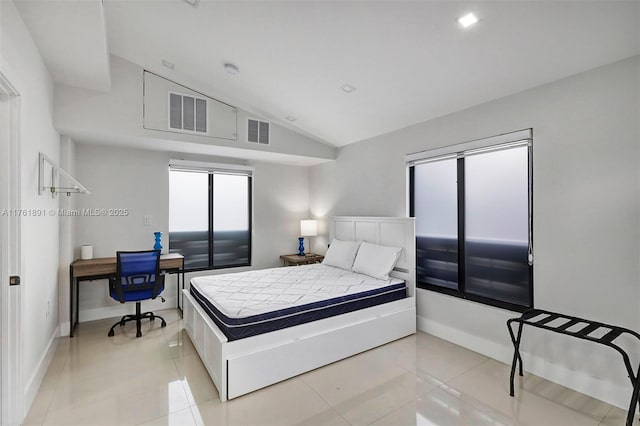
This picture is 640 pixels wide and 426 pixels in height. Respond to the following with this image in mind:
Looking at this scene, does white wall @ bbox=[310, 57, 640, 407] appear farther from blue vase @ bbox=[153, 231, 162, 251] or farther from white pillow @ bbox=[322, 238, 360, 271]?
blue vase @ bbox=[153, 231, 162, 251]

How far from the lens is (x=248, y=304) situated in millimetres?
2590

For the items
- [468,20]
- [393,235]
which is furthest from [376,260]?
[468,20]

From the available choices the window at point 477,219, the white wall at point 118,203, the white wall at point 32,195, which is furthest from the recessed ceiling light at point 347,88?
the white wall at point 32,195

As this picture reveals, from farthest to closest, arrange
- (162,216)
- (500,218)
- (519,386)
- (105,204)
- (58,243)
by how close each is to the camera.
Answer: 1. (162,216)
2. (105,204)
3. (58,243)
4. (500,218)
5. (519,386)

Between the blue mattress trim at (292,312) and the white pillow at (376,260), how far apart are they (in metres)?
0.24

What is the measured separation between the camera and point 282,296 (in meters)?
2.84

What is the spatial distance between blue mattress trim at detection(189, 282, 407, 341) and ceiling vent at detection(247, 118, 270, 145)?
212 centimetres

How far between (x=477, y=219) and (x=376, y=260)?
1203 mm

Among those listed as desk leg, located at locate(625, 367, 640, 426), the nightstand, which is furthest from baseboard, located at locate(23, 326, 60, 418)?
desk leg, located at locate(625, 367, 640, 426)

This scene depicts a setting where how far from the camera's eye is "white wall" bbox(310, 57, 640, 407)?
7.14 feet

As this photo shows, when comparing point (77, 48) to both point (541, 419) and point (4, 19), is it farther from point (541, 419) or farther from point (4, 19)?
point (541, 419)

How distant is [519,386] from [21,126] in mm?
4124

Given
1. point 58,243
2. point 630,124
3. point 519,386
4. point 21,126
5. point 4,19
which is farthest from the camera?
point 58,243

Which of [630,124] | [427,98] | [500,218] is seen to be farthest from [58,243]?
[630,124]
